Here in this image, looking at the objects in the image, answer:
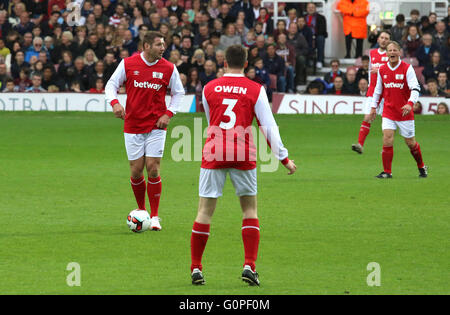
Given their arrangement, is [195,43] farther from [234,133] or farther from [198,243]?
[198,243]

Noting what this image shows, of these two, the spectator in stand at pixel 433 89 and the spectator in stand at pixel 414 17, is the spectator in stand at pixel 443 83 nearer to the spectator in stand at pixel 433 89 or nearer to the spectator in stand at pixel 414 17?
the spectator in stand at pixel 433 89

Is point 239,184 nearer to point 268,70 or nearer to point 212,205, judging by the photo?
point 212,205

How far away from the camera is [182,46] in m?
26.7

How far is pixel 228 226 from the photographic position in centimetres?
1074

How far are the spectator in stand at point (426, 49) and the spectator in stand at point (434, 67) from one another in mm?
359

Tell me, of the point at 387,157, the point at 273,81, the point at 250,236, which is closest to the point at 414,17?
the point at 273,81

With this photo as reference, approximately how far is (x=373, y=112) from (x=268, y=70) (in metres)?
10.2

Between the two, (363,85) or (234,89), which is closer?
(234,89)

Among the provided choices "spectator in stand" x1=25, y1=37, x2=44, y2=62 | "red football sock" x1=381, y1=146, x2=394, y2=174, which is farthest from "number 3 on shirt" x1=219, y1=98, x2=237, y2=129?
"spectator in stand" x1=25, y1=37, x2=44, y2=62

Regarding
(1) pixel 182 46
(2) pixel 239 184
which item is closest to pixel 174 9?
(1) pixel 182 46

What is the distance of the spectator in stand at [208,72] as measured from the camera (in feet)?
83.6

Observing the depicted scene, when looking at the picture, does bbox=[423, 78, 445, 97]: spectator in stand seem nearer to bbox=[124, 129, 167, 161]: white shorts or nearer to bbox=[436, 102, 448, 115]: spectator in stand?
bbox=[436, 102, 448, 115]: spectator in stand

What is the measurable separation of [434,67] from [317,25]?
13.9 ft

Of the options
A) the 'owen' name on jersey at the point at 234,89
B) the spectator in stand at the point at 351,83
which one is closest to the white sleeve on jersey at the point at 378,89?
the 'owen' name on jersey at the point at 234,89
